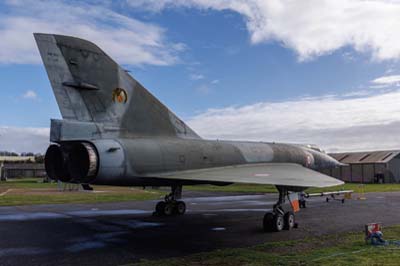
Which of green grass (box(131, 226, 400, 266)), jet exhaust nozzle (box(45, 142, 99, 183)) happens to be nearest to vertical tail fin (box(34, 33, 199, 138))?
jet exhaust nozzle (box(45, 142, 99, 183))

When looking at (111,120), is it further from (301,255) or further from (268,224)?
(301,255)

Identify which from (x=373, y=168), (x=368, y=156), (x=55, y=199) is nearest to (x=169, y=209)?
(x=55, y=199)

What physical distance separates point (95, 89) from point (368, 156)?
186ft

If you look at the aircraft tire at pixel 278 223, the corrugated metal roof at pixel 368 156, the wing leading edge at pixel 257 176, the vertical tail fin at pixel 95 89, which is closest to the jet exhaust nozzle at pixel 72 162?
the vertical tail fin at pixel 95 89

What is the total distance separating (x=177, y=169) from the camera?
11.3 meters

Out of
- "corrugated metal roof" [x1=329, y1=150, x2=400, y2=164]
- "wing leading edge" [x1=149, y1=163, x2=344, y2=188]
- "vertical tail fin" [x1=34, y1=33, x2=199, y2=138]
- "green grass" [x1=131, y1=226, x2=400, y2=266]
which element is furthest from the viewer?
"corrugated metal roof" [x1=329, y1=150, x2=400, y2=164]

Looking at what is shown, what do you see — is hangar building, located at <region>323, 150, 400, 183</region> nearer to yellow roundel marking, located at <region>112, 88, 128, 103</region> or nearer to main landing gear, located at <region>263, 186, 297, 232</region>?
main landing gear, located at <region>263, 186, 297, 232</region>

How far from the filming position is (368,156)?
196ft

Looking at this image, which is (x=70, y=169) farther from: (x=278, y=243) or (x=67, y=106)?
(x=278, y=243)

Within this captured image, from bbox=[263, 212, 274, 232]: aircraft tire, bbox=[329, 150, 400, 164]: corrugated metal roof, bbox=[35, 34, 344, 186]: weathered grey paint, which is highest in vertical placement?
bbox=[329, 150, 400, 164]: corrugated metal roof

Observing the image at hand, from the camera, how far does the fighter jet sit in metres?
9.66

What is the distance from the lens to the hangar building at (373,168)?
55.0 meters

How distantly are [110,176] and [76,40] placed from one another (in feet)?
11.9

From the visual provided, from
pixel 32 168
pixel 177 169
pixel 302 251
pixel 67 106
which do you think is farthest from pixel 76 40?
pixel 32 168
